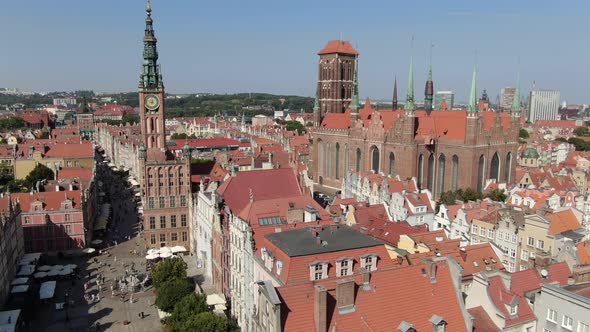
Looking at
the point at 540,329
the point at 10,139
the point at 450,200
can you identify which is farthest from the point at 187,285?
the point at 10,139

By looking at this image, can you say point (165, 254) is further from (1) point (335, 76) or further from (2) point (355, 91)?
(1) point (335, 76)

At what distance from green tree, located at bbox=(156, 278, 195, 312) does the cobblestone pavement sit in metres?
3.67

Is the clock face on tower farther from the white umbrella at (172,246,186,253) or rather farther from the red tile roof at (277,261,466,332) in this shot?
the red tile roof at (277,261,466,332)

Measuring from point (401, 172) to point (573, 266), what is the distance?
209 ft

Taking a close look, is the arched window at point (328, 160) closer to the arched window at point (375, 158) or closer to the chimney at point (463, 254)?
the arched window at point (375, 158)

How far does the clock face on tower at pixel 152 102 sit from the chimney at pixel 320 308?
195 ft

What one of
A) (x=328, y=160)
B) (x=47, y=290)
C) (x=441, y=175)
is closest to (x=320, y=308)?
(x=47, y=290)

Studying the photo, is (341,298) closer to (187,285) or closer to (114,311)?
(187,285)

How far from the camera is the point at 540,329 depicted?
Answer: 34562 millimetres

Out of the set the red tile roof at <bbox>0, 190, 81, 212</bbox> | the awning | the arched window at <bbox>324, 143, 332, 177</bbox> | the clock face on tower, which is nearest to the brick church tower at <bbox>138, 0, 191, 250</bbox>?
the clock face on tower

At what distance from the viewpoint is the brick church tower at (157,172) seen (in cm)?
7556

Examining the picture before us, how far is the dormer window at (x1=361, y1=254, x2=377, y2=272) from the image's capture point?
4006 centimetres

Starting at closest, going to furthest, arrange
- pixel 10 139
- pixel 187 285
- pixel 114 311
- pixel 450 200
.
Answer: pixel 187 285
pixel 114 311
pixel 450 200
pixel 10 139

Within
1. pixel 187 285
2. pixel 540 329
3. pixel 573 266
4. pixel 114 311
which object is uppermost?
pixel 573 266
